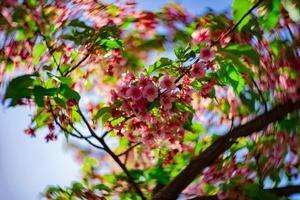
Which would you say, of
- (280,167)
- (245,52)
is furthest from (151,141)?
(245,52)

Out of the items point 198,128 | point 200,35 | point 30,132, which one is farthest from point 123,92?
point 198,128

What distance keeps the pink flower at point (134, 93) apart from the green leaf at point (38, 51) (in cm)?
40

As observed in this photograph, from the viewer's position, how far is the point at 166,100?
6.59ft

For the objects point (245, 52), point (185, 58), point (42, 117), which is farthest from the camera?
point (42, 117)

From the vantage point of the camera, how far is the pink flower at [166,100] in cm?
200

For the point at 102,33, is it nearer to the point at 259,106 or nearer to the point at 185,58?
the point at 185,58

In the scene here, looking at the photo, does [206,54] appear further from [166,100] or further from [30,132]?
[30,132]

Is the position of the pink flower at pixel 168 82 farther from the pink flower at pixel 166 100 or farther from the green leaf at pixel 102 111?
the green leaf at pixel 102 111

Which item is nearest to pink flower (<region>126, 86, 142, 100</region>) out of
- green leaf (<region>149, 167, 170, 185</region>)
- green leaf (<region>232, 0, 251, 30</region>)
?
green leaf (<region>232, 0, 251, 30</region>)

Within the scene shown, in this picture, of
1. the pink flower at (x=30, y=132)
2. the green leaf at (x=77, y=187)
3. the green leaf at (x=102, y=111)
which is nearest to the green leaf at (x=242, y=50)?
the green leaf at (x=102, y=111)

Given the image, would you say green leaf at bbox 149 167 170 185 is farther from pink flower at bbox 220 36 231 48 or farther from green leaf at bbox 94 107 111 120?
pink flower at bbox 220 36 231 48

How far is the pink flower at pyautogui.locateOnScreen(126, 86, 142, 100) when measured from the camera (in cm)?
198

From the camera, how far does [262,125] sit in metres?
2.22

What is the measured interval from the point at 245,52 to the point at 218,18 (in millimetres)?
368
